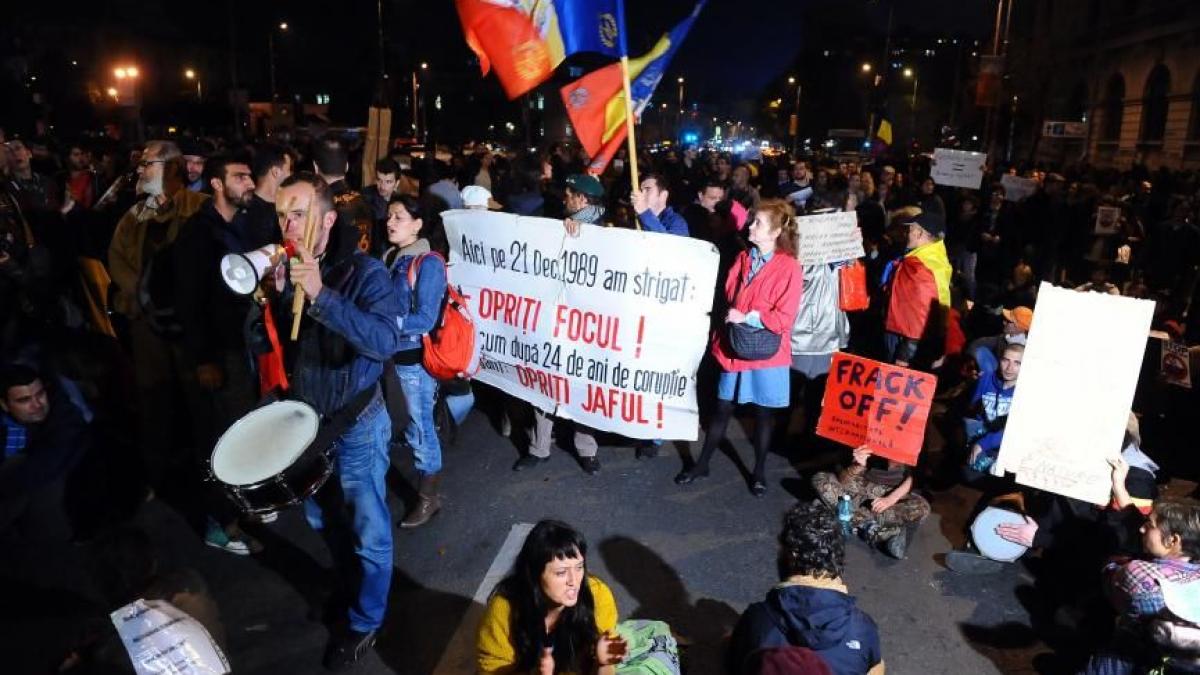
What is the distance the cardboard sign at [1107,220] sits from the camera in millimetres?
11406

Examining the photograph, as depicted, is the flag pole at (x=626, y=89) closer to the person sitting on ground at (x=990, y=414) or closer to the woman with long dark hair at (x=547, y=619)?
the person sitting on ground at (x=990, y=414)

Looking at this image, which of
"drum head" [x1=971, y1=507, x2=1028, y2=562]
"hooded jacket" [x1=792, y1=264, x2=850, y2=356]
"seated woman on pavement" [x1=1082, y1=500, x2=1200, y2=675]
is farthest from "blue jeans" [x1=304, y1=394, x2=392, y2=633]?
"hooded jacket" [x1=792, y1=264, x2=850, y2=356]

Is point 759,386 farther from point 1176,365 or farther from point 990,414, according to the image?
point 1176,365

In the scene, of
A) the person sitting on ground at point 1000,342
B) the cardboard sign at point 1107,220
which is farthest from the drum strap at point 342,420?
the cardboard sign at point 1107,220

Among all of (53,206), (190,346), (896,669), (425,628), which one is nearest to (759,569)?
(896,669)

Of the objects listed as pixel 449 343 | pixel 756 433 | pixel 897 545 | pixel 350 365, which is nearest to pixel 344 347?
pixel 350 365

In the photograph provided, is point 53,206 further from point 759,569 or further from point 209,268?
point 759,569

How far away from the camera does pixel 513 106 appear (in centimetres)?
6881

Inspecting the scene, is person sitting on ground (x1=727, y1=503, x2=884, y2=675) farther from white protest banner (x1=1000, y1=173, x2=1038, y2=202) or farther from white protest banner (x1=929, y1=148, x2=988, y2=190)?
white protest banner (x1=1000, y1=173, x2=1038, y2=202)

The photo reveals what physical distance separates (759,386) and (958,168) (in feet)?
31.9

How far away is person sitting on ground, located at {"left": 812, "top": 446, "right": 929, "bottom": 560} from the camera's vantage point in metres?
4.86

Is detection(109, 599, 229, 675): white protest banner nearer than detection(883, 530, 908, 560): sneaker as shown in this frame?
Yes

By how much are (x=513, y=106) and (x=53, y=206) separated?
64520 millimetres

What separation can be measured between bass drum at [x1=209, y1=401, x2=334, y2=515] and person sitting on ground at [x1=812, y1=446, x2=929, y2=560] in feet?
10.4
